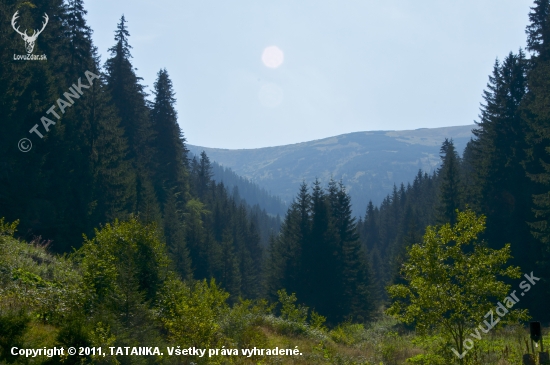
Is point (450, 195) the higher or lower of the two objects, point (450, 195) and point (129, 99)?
the lower

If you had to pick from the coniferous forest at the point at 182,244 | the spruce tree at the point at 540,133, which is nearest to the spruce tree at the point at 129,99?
the coniferous forest at the point at 182,244

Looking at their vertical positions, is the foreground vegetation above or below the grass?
above

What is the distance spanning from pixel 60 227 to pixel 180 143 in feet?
70.3

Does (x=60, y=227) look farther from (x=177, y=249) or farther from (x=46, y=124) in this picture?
(x=177, y=249)

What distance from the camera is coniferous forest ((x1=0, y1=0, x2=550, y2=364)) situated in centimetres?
986

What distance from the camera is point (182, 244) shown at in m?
39.4

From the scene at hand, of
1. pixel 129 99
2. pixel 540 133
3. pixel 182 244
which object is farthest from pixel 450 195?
pixel 129 99

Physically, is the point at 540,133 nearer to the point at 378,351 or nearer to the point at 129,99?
the point at 378,351

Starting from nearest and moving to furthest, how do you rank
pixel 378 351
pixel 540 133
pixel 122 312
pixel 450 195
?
pixel 122 312 → pixel 378 351 → pixel 540 133 → pixel 450 195

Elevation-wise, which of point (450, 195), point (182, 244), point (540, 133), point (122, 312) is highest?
Result: point (540, 133)

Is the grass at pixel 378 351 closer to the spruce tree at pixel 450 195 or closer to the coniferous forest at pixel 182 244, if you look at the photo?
the coniferous forest at pixel 182 244

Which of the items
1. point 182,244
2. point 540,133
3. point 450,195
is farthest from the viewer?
point 182,244

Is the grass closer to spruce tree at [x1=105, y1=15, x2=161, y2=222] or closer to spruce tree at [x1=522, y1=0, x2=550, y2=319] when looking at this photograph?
spruce tree at [x1=522, y1=0, x2=550, y2=319]

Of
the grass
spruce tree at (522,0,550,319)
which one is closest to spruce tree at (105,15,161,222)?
the grass
